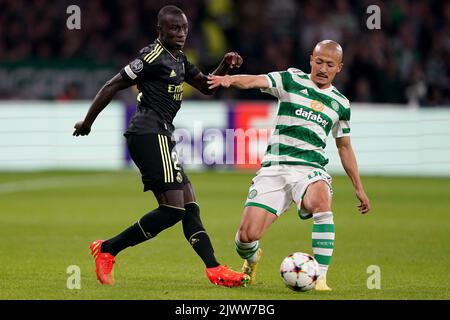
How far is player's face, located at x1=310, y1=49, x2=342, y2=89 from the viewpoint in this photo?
842 centimetres

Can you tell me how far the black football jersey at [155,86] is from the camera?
8312mm

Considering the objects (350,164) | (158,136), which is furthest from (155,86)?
(350,164)

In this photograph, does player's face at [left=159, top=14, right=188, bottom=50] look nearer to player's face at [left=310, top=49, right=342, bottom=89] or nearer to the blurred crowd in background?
player's face at [left=310, top=49, right=342, bottom=89]

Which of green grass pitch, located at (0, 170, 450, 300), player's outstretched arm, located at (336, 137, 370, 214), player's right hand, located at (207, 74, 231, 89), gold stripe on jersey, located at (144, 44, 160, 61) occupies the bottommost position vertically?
green grass pitch, located at (0, 170, 450, 300)

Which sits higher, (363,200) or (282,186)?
(282,186)

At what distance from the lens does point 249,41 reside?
75.8ft

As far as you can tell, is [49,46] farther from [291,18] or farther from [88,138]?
[291,18]

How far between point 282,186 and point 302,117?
1.90 ft

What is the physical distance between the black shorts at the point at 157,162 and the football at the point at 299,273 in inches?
43.3

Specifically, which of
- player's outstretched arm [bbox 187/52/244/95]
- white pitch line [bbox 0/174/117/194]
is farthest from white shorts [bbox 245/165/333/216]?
white pitch line [bbox 0/174/117/194]

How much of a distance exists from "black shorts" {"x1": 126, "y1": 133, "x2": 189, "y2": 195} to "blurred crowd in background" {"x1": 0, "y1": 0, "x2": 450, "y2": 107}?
44.2 feet

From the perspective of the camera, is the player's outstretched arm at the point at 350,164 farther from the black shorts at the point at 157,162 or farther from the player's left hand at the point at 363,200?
the black shorts at the point at 157,162

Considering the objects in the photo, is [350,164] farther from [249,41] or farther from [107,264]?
[249,41]
